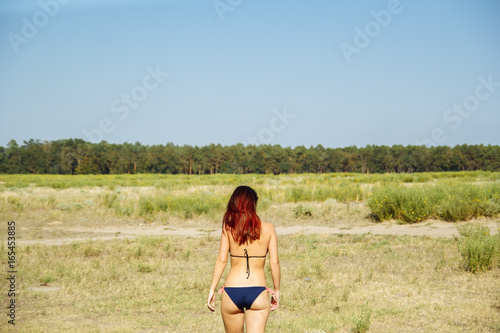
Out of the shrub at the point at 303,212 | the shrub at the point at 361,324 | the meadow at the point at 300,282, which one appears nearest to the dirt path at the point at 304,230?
the meadow at the point at 300,282

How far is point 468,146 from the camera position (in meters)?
97.1

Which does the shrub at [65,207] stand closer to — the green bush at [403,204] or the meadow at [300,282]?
the meadow at [300,282]

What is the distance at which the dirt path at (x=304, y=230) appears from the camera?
1455 centimetres

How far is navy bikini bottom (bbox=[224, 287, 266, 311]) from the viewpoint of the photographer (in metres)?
3.51

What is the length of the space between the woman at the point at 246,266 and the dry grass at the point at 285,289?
2.87 m

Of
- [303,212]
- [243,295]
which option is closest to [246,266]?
[243,295]

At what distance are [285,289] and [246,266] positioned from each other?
4.96 meters

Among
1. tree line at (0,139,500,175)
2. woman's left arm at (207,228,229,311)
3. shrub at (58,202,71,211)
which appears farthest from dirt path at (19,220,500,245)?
tree line at (0,139,500,175)

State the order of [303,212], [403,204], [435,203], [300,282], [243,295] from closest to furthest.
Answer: [243,295]
[300,282]
[435,203]
[403,204]
[303,212]

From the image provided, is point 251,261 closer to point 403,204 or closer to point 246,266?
point 246,266

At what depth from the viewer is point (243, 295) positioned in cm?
352

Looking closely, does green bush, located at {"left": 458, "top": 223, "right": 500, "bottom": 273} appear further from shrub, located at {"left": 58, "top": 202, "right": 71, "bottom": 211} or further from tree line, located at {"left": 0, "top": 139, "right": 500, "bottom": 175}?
tree line, located at {"left": 0, "top": 139, "right": 500, "bottom": 175}

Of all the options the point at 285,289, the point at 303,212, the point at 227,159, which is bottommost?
the point at 285,289

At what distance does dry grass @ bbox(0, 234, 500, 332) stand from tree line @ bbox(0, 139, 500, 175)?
88767 millimetres
